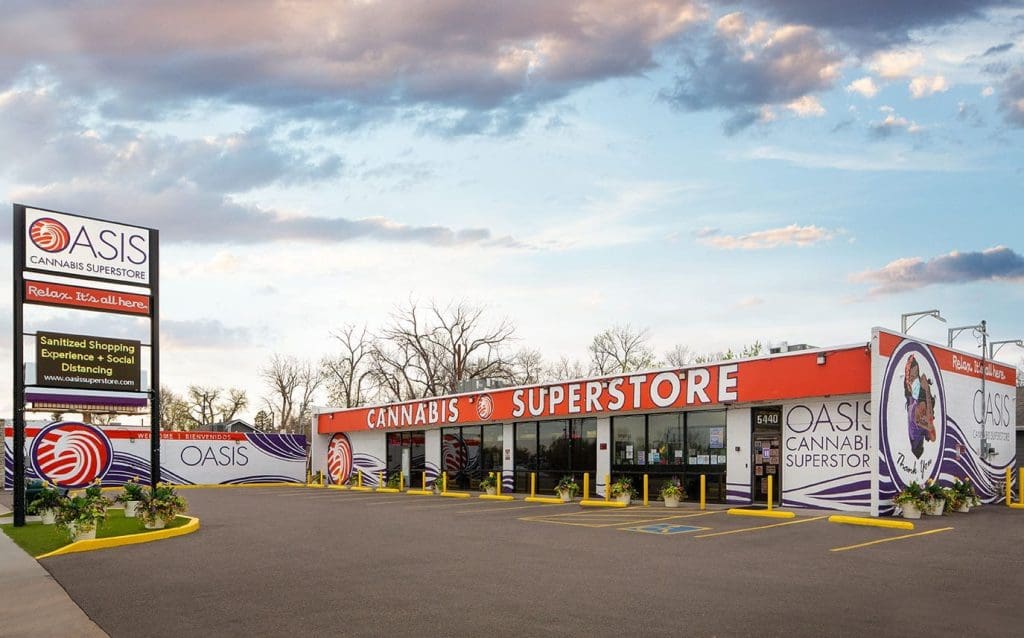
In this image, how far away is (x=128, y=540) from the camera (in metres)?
16.8

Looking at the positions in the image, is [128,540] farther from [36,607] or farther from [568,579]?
[568,579]

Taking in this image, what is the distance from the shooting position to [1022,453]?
3303 centimetres

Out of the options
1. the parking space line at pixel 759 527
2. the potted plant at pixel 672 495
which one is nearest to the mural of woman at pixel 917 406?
the parking space line at pixel 759 527

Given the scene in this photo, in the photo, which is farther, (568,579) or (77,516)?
(77,516)

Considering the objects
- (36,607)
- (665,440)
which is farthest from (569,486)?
(36,607)

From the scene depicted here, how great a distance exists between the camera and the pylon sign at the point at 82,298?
19781 millimetres

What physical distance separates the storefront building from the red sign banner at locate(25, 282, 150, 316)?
13.8m

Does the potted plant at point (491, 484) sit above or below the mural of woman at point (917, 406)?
below

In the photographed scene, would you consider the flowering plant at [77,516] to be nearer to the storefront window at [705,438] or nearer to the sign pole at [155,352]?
the sign pole at [155,352]

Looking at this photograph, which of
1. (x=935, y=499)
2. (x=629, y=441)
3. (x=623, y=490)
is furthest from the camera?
(x=629, y=441)

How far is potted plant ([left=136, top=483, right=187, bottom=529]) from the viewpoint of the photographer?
18.3 metres

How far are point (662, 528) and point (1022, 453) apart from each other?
2257 cm

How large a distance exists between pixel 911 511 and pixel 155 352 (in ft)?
60.4

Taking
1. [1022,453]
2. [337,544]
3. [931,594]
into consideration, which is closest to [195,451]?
[337,544]
